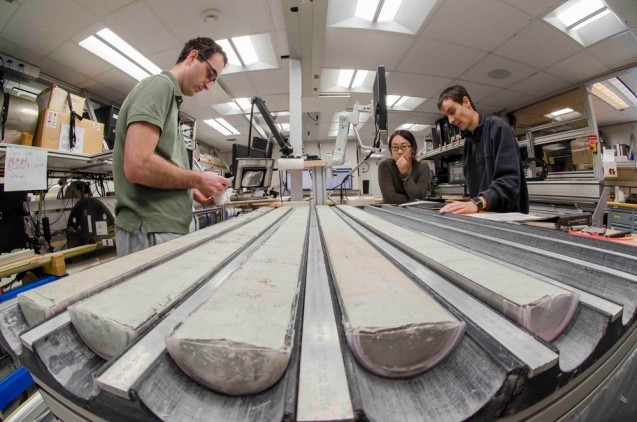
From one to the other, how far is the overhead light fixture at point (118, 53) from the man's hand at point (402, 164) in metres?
3.45

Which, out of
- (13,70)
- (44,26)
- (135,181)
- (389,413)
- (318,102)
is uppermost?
(44,26)

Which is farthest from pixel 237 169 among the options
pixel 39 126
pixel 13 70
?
pixel 13 70

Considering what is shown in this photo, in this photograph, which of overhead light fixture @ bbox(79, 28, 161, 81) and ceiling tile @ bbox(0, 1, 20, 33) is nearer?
ceiling tile @ bbox(0, 1, 20, 33)

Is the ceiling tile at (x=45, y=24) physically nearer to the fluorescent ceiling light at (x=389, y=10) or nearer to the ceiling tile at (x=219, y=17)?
the ceiling tile at (x=219, y=17)

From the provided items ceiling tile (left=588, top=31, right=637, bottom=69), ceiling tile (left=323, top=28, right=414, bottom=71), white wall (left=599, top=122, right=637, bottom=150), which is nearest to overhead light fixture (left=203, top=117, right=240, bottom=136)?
ceiling tile (left=323, top=28, right=414, bottom=71)

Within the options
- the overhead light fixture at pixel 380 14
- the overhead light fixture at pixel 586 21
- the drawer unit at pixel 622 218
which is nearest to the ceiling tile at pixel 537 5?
the overhead light fixture at pixel 586 21

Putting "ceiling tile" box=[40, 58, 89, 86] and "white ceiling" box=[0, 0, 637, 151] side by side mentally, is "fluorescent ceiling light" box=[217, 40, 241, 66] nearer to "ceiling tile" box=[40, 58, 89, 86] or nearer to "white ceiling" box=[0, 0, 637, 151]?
"white ceiling" box=[0, 0, 637, 151]

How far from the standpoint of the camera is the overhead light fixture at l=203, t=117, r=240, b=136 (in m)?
5.23

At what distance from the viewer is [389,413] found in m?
0.18

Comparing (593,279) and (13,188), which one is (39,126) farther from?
(593,279)

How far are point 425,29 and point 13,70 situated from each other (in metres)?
4.91

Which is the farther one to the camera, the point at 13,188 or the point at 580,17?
the point at 580,17

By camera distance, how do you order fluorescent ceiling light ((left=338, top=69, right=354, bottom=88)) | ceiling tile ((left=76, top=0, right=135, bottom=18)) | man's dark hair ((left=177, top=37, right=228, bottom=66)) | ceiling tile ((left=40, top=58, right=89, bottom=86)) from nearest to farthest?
man's dark hair ((left=177, top=37, right=228, bottom=66))
ceiling tile ((left=76, top=0, right=135, bottom=18))
ceiling tile ((left=40, top=58, right=89, bottom=86))
fluorescent ceiling light ((left=338, top=69, right=354, bottom=88))

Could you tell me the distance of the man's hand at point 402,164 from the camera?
2.26 m
